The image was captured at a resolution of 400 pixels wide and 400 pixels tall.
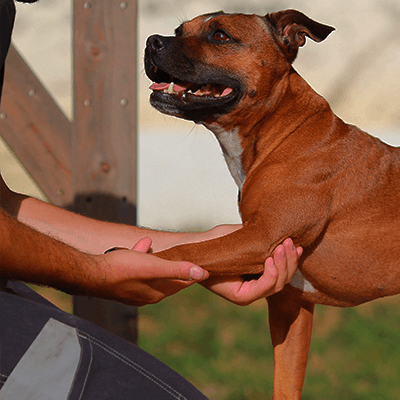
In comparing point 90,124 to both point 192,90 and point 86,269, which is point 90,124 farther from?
point 86,269

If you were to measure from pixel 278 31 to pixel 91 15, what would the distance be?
3.62 feet

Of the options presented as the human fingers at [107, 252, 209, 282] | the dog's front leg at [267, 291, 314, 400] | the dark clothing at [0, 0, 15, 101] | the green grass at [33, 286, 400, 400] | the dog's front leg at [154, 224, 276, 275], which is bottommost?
the green grass at [33, 286, 400, 400]

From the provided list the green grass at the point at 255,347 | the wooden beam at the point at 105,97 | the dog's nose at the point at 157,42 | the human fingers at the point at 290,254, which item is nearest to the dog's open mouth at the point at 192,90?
the dog's nose at the point at 157,42

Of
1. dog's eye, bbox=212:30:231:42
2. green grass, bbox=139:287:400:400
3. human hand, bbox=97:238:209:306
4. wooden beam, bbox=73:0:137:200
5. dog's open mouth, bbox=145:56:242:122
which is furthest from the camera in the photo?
green grass, bbox=139:287:400:400

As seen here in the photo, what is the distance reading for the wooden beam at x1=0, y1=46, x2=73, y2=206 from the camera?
3.12 m

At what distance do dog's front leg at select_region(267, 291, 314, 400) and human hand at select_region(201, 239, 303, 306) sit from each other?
Answer: 56 cm

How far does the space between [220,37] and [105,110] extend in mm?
863

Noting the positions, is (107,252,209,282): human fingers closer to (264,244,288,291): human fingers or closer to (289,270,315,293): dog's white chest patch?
(264,244,288,291): human fingers

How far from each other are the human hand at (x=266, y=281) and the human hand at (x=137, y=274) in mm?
298

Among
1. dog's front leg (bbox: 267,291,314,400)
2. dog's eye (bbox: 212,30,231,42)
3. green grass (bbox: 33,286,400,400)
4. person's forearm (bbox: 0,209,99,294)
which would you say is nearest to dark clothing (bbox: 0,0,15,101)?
person's forearm (bbox: 0,209,99,294)

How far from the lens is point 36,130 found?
316 centimetres

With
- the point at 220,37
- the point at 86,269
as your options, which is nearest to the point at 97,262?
the point at 86,269

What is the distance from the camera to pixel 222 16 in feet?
8.77

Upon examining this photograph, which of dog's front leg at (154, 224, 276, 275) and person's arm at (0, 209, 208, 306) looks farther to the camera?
dog's front leg at (154, 224, 276, 275)
